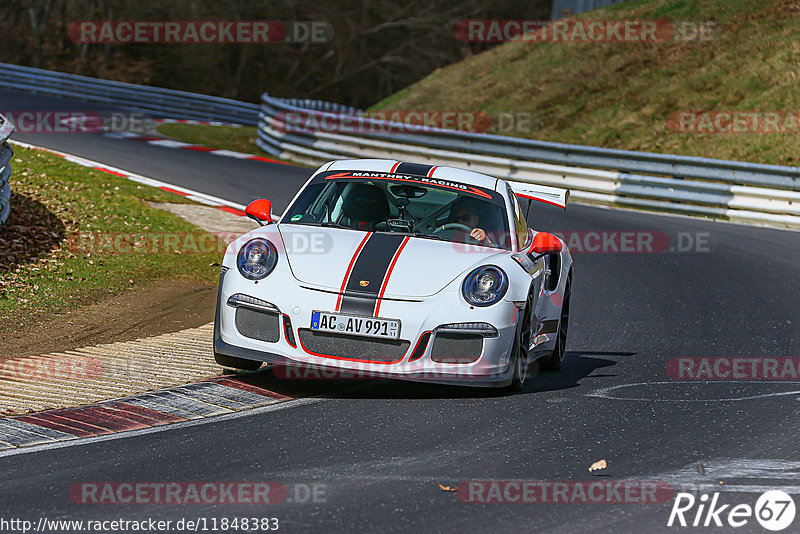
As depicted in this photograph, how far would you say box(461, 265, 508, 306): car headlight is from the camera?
22.4 ft

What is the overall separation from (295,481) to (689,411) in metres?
2.82

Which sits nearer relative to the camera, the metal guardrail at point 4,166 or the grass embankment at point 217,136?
the metal guardrail at point 4,166

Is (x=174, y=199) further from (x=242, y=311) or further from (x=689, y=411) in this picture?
(x=689, y=411)

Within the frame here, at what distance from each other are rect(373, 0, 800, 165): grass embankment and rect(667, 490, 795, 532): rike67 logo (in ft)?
54.0

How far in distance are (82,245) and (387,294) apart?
5.86m

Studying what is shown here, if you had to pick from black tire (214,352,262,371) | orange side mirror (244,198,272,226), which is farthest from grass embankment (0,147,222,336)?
black tire (214,352,262,371)

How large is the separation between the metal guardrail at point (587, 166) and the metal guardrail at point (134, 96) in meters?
8.17

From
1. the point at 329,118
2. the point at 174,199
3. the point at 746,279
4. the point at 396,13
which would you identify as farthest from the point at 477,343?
the point at 396,13

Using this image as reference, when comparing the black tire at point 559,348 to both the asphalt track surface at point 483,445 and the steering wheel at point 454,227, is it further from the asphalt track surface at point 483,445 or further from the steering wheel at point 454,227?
the steering wheel at point 454,227

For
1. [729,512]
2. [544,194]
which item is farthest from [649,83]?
[729,512]

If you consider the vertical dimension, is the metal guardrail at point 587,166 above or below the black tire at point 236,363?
above

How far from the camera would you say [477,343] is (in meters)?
6.73

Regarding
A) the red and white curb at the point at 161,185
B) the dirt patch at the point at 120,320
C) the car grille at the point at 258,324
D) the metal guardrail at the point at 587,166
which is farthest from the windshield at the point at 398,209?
the metal guardrail at the point at 587,166

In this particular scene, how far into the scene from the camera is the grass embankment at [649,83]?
74.6 feet
